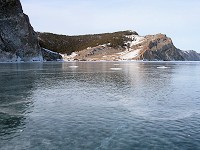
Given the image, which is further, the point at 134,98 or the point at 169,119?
the point at 134,98

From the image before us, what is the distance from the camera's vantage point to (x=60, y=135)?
24.1m

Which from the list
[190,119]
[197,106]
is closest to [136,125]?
[190,119]

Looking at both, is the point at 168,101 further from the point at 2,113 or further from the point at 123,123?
the point at 2,113

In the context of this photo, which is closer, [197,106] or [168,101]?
[197,106]

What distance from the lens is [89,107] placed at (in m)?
35.6

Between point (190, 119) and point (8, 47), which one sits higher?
point (8, 47)

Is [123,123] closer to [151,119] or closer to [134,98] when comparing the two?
[151,119]

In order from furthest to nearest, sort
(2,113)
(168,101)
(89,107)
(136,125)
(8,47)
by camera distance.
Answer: (8,47)
(168,101)
(89,107)
(2,113)
(136,125)

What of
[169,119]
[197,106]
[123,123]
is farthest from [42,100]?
[197,106]

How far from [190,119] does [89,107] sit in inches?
508

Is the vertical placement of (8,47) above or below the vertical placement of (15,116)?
above

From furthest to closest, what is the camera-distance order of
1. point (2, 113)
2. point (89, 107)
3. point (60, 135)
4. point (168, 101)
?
point (168, 101) < point (89, 107) < point (2, 113) < point (60, 135)

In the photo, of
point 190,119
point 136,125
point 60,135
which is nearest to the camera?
point 60,135

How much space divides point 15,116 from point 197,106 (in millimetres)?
23437
